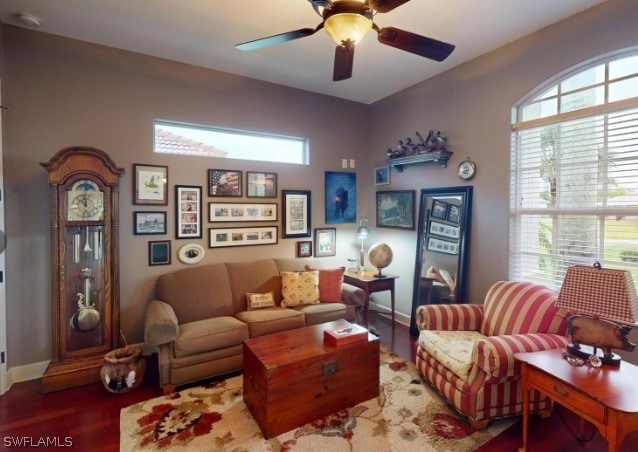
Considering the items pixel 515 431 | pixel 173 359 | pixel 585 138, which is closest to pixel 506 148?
pixel 585 138

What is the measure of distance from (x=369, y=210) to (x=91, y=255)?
11.4 ft

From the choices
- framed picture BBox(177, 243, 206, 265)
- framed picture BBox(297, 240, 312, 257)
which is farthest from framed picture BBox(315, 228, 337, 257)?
framed picture BBox(177, 243, 206, 265)

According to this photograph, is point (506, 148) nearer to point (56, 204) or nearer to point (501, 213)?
point (501, 213)

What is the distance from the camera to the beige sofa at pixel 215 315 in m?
2.67

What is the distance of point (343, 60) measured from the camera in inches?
85.0

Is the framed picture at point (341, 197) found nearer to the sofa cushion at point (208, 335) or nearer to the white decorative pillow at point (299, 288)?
the white decorative pillow at point (299, 288)

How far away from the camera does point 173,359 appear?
2664 millimetres

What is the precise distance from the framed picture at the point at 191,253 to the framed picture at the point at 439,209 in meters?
2.73

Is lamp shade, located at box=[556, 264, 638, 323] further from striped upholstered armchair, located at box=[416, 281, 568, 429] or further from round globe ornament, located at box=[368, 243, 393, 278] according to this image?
round globe ornament, located at box=[368, 243, 393, 278]

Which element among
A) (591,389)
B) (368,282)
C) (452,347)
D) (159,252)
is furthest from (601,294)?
(159,252)

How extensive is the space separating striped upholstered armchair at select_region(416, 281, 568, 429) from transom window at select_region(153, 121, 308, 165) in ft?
8.57

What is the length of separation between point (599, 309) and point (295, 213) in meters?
3.14

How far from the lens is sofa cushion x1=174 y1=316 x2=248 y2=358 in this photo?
268 cm

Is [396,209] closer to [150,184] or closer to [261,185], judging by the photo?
[261,185]
